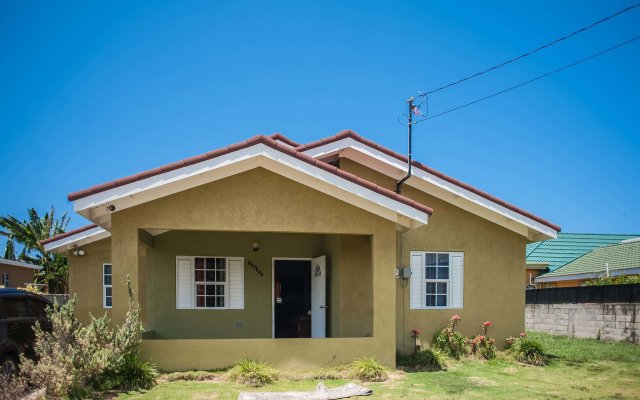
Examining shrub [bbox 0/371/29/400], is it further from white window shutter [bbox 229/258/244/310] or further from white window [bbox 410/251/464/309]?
white window [bbox 410/251/464/309]

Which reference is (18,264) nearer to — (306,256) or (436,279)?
(306,256)

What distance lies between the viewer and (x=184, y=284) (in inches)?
542

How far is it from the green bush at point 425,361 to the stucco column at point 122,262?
563cm

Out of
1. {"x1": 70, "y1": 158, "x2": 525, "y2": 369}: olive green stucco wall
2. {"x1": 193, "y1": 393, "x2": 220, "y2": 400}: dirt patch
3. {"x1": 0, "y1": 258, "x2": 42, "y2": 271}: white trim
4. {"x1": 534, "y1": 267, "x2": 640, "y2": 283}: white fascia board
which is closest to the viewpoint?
{"x1": 193, "y1": 393, "x2": 220, "y2": 400}: dirt patch

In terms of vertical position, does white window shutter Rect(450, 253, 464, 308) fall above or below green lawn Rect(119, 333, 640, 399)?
above

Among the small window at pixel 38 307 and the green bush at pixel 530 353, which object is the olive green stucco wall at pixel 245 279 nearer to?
the small window at pixel 38 307

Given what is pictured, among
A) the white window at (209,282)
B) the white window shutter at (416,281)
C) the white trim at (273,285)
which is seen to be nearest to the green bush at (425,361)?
the white window shutter at (416,281)

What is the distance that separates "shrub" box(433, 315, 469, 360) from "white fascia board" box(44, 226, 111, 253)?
958cm

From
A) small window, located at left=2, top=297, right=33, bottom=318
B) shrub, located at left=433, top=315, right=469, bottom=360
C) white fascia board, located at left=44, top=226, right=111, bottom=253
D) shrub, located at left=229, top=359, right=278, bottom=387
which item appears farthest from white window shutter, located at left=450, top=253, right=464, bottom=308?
white fascia board, located at left=44, top=226, right=111, bottom=253

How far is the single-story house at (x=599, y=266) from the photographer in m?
19.7

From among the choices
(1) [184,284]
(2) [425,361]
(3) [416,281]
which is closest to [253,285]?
(1) [184,284]

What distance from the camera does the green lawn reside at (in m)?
8.83

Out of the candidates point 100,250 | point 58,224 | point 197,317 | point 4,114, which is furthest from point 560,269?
point 4,114

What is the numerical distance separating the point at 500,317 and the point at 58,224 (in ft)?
91.8
